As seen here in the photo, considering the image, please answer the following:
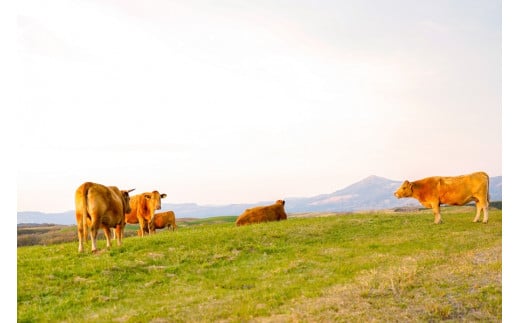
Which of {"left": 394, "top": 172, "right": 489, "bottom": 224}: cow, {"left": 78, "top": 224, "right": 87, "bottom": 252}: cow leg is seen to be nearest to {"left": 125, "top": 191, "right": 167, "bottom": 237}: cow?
{"left": 78, "top": 224, "right": 87, "bottom": 252}: cow leg

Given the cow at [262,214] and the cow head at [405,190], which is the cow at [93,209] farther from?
the cow head at [405,190]

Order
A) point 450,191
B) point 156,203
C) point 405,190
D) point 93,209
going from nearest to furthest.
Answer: point 93,209
point 450,191
point 156,203
point 405,190

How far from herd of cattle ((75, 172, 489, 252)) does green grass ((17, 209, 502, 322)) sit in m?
1.32

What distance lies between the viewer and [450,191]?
31.4 m

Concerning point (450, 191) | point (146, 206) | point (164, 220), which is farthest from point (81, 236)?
point (450, 191)

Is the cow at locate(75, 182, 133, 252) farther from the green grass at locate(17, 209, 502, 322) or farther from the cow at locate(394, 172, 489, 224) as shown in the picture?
the cow at locate(394, 172, 489, 224)

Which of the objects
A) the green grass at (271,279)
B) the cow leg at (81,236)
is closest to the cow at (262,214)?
the green grass at (271,279)

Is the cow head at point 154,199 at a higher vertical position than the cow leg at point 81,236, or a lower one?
higher

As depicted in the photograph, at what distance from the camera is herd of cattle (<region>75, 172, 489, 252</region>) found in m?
20.4

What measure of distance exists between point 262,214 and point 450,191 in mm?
14586

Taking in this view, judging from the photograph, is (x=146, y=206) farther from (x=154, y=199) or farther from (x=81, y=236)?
(x=81, y=236)

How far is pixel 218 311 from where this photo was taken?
12.2 m

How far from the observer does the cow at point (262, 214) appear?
37750 mm
